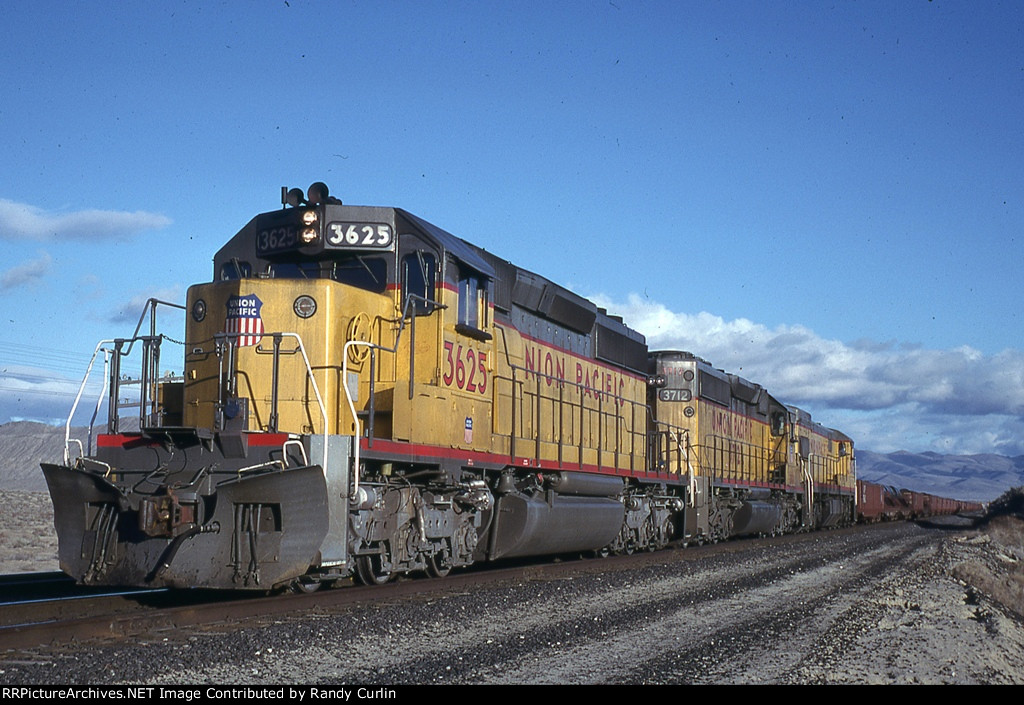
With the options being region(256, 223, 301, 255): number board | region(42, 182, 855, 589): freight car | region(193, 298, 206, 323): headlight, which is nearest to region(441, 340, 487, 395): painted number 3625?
region(42, 182, 855, 589): freight car

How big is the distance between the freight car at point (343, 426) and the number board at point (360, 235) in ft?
0.05

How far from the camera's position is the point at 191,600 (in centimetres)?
907

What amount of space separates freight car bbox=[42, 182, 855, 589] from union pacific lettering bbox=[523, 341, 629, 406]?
0.05 meters

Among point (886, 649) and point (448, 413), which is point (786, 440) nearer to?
point (448, 413)

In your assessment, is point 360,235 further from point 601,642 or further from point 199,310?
point 601,642

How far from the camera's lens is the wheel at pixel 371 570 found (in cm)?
966

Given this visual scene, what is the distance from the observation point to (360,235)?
9.91 metres

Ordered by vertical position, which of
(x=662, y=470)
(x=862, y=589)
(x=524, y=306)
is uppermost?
(x=524, y=306)

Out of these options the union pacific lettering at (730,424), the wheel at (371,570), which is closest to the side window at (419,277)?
the wheel at (371,570)

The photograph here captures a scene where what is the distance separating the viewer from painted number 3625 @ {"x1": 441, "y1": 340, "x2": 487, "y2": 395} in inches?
411

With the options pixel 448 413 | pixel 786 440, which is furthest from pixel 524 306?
pixel 786 440

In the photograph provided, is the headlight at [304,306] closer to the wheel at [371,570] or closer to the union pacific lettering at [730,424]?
the wheel at [371,570]

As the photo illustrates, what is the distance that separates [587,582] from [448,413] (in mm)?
2369

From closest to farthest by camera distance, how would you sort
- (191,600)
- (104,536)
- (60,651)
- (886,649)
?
1. (60,651)
2. (886,649)
3. (104,536)
4. (191,600)
